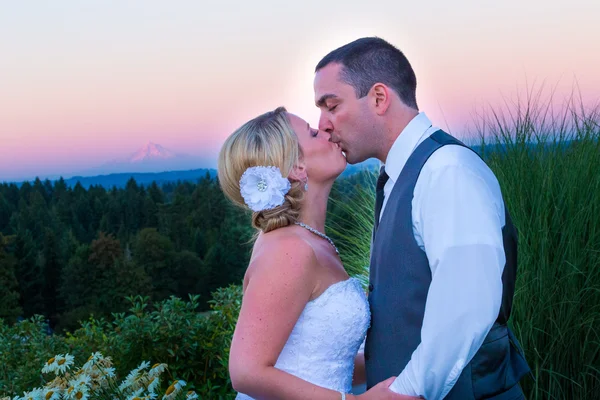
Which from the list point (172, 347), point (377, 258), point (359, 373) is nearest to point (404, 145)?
point (377, 258)

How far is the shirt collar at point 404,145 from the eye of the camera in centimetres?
240

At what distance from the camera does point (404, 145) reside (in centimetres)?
242

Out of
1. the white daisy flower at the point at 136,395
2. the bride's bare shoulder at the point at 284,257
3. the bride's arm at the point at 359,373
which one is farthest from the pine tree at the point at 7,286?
the bride's bare shoulder at the point at 284,257

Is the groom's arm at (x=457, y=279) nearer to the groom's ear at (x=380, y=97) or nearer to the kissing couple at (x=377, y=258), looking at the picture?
the kissing couple at (x=377, y=258)

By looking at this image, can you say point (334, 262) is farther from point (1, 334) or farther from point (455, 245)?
point (1, 334)

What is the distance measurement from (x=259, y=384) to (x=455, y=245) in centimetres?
89

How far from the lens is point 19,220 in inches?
1406

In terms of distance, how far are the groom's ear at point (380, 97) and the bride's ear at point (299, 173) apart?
0.44m

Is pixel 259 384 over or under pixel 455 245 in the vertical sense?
under

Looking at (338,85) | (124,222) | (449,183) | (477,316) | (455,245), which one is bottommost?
(124,222)

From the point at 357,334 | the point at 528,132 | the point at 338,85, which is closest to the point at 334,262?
the point at 357,334

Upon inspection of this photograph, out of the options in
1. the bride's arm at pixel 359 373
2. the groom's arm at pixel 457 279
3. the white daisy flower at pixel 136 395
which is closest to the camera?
the groom's arm at pixel 457 279

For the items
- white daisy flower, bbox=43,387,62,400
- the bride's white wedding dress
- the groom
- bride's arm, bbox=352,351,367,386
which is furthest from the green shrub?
the groom

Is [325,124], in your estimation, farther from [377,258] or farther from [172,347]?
[172,347]
